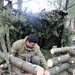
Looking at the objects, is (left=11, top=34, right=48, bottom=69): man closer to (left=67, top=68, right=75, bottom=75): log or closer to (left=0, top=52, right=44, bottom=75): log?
(left=0, top=52, right=44, bottom=75): log

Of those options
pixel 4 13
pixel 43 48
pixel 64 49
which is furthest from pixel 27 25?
pixel 4 13

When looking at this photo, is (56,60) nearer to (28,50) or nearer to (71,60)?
(71,60)

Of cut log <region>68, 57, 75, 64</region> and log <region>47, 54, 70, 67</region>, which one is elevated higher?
log <region>47, 54, 70, 67</region>

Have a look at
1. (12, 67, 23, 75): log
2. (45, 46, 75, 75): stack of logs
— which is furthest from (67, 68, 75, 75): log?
(12, 67, 23, 75): log

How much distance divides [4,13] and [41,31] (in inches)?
126

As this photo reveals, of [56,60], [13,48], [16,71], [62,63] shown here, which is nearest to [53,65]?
[56,60]

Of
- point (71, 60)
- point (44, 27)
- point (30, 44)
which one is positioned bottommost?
point (71, 60)

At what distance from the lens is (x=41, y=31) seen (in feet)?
24.1

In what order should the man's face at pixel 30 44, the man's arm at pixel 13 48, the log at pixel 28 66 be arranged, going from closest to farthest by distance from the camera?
the log at pixel 28 66
the man's face at pixel 30 44
the man's arm at pixel 13 48

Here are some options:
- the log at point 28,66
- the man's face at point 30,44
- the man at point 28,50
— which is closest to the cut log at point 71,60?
the man at point 28,50

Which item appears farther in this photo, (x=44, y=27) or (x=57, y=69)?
(x=44, y=27)

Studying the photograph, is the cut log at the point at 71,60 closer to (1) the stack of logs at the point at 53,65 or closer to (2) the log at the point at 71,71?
(1) the stack of logs at the point at 53,65

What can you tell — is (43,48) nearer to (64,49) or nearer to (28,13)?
(28,13)

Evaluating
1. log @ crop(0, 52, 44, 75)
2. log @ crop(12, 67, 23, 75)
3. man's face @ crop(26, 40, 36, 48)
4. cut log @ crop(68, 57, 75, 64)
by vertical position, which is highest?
man's face @ crop(26, 40, 36, 48)
